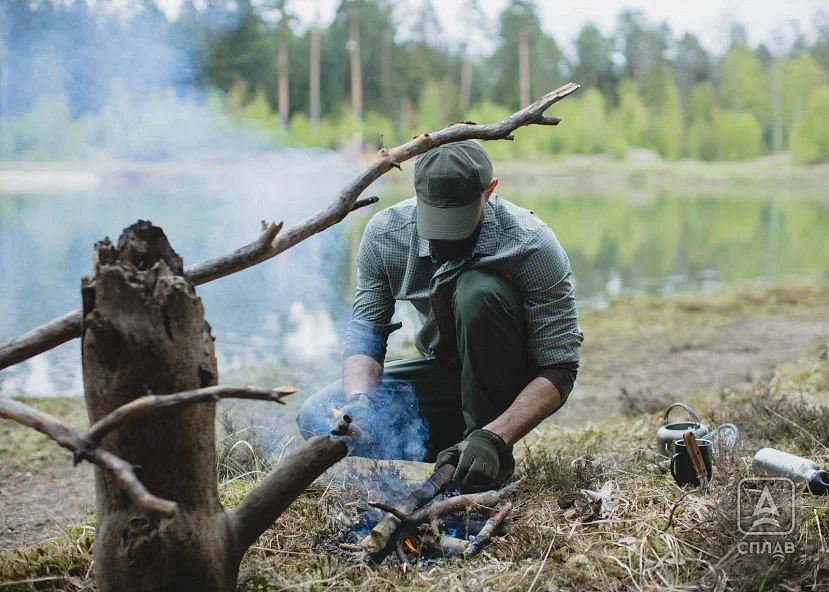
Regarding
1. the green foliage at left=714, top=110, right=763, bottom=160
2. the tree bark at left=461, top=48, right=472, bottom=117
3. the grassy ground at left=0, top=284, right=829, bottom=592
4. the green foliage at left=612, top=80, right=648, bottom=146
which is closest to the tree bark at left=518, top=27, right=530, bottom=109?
the tree bark at left=461, top=48, right=472, bottom=117

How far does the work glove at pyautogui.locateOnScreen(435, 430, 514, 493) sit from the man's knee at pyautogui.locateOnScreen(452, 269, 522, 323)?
410mm

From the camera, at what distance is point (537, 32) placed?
3738 centimetres

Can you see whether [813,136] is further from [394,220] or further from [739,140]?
[394,220]

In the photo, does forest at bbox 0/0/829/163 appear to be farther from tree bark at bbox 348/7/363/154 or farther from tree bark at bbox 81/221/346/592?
tree bark at bbox 81/221/346/592

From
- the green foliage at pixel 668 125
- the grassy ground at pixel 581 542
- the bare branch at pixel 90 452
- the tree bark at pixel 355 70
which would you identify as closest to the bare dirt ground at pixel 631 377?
the grassy ground at pixel 581 542

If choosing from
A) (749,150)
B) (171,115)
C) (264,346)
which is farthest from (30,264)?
(749,150)

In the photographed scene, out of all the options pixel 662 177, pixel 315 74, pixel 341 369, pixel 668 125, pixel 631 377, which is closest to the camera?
pixel 341 369

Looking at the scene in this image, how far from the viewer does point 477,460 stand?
246 cm

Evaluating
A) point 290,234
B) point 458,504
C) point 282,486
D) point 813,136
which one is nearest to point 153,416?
point 282,486

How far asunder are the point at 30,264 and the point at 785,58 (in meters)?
46.0

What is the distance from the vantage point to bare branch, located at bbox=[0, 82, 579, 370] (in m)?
2.06

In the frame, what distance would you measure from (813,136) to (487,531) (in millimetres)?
38528

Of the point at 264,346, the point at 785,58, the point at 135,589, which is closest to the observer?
the point at 135,589

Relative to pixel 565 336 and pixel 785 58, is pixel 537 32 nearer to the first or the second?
pixel 785 58
